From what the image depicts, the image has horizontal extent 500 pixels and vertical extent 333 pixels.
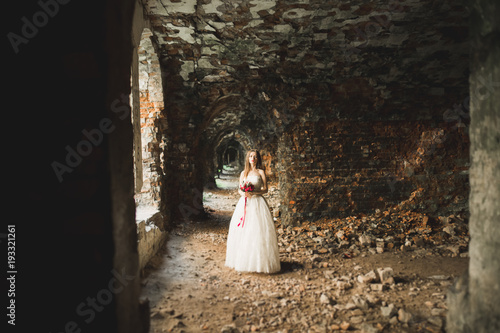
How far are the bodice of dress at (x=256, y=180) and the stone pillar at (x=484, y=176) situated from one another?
2.72 m

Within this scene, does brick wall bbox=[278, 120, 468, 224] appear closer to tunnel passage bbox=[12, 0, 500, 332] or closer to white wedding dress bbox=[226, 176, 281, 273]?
→ tunnel passage bbox=[12, 0, 500, 332]

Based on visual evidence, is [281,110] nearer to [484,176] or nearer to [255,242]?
[255,242]

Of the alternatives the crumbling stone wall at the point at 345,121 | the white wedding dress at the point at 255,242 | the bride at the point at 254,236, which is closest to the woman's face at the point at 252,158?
the bride at the point at 254,236

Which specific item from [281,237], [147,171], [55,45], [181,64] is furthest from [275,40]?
[55,45]

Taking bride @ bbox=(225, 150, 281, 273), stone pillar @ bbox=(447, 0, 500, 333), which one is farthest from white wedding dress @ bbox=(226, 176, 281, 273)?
stone pillar @ bbox=(447, 0, 500, 333)

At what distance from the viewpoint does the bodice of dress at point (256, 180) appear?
4094 mm

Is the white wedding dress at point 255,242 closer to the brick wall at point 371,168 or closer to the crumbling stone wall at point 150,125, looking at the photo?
the crumbling stone wall at point 150,125

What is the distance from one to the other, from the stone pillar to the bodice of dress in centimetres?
272

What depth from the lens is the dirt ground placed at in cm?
249

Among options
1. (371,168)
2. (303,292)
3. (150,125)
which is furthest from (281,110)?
(303,292)

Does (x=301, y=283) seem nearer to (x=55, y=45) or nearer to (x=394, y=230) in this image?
(x=394, y=230)

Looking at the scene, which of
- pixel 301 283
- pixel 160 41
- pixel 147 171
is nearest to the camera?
pixel 301 283

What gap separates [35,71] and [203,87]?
4793 mm

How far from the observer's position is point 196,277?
12.1 ft
